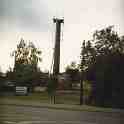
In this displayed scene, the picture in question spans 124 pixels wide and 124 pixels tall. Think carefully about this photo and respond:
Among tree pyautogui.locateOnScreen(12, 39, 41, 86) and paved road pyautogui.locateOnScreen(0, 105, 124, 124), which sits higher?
tree pyautogui.locateOnScreen(12, 39, 41, 86)

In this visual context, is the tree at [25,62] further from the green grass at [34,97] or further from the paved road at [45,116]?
the paved road at [45,116]

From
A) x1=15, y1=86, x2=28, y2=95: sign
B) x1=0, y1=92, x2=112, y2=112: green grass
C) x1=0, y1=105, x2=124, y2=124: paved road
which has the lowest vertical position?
x1=0, y1=105, x2=124, y2=124: paved road

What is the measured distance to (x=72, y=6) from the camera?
2436 millimetres

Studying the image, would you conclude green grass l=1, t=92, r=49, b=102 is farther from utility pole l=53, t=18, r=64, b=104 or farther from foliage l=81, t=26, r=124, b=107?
foliage l=81, t=26, r=124, b=107

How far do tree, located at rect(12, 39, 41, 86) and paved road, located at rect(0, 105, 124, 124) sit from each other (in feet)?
0.80

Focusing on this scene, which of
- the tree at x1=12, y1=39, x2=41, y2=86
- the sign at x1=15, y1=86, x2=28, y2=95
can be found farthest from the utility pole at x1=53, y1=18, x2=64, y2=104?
the sign at x1=15, y1=86, x2=28, y2=95

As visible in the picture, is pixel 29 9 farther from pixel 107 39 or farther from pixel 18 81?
pixel 107 39

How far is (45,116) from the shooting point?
2652 mm

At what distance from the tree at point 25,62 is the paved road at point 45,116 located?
0.24m

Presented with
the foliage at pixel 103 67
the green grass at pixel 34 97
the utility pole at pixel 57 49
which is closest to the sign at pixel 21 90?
the green grass at pixel 34 97

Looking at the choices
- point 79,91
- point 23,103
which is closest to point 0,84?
point 23,103

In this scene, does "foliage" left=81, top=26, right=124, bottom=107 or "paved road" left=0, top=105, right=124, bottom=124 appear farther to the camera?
"foliage" left=81, top=26, right=124, bottom=107

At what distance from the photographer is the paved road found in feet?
7.97

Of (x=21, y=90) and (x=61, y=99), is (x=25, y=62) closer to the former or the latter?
(x=21, y=90)
